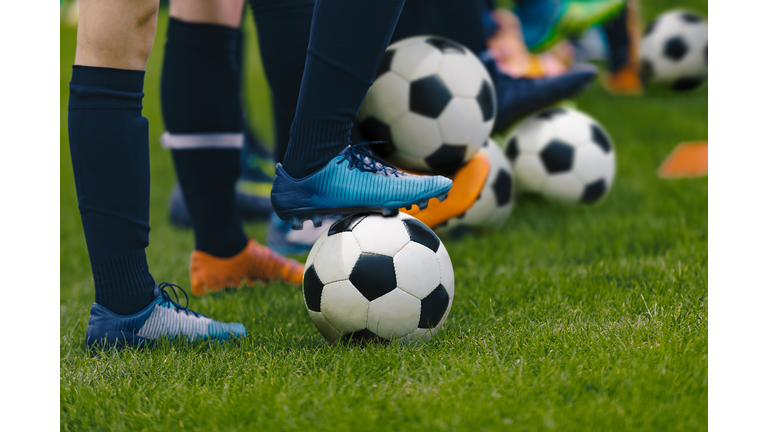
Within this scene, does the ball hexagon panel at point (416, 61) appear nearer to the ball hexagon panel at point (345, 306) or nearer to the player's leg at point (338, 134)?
Result: the player's leg at point (338, 134)

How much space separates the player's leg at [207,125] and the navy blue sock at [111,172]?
23.2 inches

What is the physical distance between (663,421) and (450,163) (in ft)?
5.04

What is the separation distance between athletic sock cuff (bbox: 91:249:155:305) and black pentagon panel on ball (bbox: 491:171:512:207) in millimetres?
1976

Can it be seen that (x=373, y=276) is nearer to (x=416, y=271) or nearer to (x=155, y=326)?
(x=416, y=271)

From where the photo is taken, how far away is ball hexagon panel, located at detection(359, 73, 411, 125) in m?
2.61

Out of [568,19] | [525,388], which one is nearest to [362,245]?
[525,388]

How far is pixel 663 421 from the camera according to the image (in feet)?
4.72

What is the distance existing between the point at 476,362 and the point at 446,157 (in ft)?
3.80

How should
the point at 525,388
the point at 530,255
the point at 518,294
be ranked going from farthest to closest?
1. the point at 530,255
2. the point at 518,294
3. the point at 525,388

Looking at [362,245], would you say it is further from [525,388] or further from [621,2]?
[621,2]

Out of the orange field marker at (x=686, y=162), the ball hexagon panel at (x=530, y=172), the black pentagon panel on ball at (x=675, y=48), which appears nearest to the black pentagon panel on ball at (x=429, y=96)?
the ball hexagon panel at (x=530, y=172)

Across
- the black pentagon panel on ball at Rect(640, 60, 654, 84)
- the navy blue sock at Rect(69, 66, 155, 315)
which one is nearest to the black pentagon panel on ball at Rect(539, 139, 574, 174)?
the navy blue sock at Rect(69, 66, 155, 315)

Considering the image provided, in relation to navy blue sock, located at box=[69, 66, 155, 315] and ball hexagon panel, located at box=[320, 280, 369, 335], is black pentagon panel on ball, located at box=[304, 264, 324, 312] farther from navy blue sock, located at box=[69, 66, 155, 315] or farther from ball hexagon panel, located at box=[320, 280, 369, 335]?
navy blue sock, located at box=[69, 66, 155, 315]

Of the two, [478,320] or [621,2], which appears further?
[621,2]
